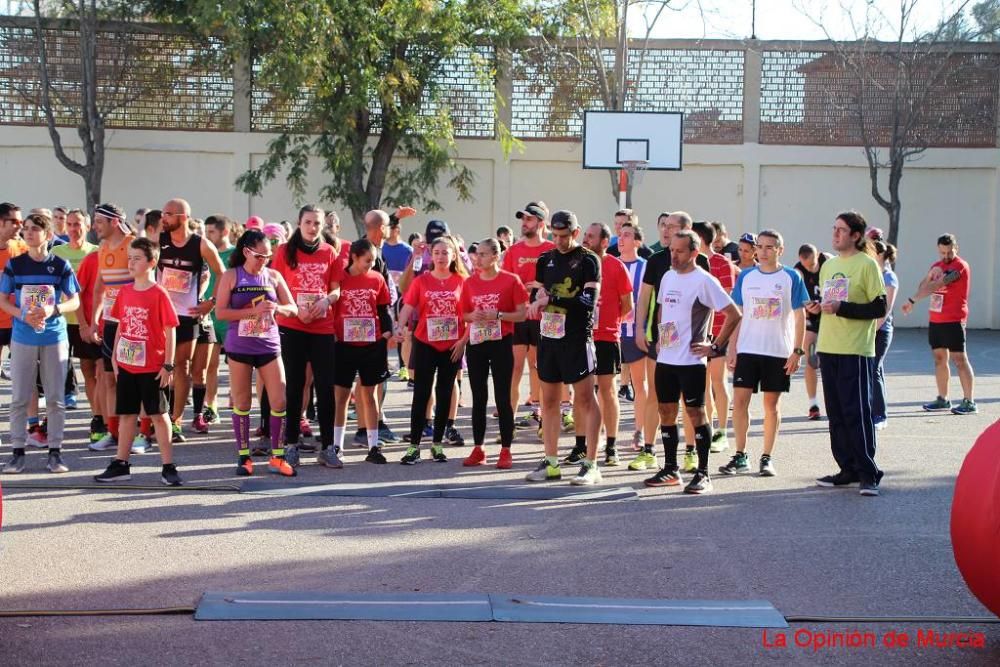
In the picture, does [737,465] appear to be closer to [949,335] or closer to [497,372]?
[497,372]

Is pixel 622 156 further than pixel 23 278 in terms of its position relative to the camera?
Yes

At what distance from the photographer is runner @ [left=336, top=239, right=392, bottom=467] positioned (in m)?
10.1

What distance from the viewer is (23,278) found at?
949cm

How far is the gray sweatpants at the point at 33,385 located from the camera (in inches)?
368

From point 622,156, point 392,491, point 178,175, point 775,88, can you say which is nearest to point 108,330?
point 392,491

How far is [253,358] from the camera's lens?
9.34 metres

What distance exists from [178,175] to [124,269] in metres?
17.5

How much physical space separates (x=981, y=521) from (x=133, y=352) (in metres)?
6.10

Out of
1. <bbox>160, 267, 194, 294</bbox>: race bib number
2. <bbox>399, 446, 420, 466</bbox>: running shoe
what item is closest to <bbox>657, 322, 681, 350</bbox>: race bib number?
<bbox>399, 446, 420, 466</bbox>: running shoe

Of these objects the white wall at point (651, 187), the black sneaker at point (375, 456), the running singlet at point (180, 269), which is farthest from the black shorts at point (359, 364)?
the white wall at point (651, 187)

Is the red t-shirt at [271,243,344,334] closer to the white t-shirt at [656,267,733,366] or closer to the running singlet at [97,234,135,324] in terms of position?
the running singlet at [97,234,135,324]

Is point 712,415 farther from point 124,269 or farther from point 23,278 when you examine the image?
point 23,278

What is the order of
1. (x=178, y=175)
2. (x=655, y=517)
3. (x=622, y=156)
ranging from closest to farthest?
1. (x=655, y=517)
2. (x=622, y=156)
3. (x=178, y=175)

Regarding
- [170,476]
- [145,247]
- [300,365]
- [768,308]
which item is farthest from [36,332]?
[768,308]
